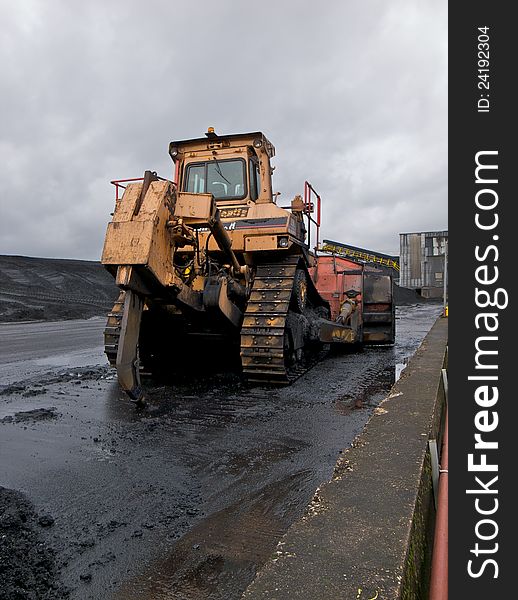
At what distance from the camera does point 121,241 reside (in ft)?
16.0

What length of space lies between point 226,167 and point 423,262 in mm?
26932

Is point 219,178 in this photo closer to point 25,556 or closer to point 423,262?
point 25,556

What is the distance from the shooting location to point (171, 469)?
3693 mm

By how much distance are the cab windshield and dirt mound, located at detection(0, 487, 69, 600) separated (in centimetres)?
521

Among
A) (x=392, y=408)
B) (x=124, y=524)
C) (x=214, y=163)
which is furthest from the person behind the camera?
(x=214, y=163)

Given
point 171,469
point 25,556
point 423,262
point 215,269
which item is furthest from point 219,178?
point 423,262

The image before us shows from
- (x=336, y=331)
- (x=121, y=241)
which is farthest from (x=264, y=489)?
(x=336, y=331)

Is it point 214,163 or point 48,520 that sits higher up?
point 214,163

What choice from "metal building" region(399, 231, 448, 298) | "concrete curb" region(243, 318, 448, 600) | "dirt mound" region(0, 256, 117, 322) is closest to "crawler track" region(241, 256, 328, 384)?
"concrete curb" region(243, 318, 448, 600)

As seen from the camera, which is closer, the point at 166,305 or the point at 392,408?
the point at 392,408

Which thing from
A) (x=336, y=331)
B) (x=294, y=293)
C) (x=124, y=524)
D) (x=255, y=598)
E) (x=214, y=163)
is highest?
(x=214, y=163)

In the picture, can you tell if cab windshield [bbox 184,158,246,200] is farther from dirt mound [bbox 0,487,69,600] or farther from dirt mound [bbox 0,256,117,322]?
dirt mound [bbox 0,256,117,322]

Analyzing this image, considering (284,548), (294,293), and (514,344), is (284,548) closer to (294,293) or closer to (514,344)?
(514,344)

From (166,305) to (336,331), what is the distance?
335 centimetres
